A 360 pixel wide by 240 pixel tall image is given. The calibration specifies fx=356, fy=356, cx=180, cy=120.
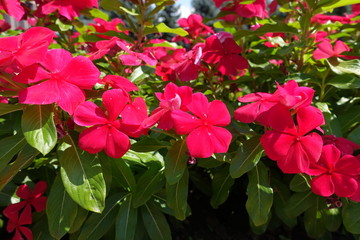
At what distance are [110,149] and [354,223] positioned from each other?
97 centimetres

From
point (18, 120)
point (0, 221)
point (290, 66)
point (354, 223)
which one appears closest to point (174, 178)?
point (354, 223)

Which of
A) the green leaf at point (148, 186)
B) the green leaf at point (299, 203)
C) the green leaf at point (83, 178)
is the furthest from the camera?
the green leaf at point (299, 203)

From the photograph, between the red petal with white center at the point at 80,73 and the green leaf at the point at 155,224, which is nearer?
the red petal with white center at the point at 80,73

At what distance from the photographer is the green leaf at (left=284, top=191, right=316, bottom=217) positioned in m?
1.63

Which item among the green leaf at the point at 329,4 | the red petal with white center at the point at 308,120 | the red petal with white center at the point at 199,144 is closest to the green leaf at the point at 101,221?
the red petal with white center at the point at 199,144

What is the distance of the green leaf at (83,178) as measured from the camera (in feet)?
3.57

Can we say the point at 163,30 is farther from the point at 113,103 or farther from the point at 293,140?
the point at 293,140

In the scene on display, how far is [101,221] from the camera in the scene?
1472mm

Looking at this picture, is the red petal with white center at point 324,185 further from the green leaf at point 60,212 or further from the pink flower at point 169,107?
the green leaf at point 60,212

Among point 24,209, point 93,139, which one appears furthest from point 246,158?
point 24,209

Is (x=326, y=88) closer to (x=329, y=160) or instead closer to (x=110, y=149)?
(x=329, y=160)

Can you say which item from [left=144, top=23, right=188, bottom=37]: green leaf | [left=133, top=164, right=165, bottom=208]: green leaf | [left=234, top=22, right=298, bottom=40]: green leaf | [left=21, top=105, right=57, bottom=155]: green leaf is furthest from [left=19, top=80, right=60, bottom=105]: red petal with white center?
[left=234, top=22, right=298, bottom=40]: green leaf

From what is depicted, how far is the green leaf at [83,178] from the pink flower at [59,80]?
0.66 feet

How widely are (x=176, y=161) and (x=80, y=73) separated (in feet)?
1.40
